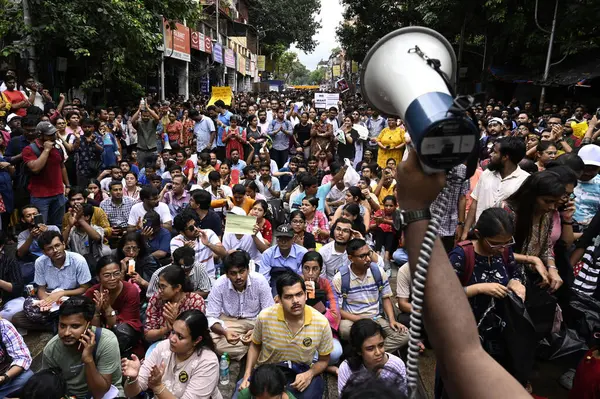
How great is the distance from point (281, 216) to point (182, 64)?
16.4 m

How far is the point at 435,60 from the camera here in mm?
1077

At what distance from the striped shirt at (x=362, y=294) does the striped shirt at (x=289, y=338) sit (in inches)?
33.0

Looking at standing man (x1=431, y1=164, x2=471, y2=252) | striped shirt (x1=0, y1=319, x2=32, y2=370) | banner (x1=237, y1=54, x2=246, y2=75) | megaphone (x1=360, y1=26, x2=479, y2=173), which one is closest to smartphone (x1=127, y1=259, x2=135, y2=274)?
striped shirt (x1=0, y1=319, x2=32, y2=370)

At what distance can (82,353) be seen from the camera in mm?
3117

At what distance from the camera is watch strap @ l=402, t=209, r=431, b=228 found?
92 centimetres

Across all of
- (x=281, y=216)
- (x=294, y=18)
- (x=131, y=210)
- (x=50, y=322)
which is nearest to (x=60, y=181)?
(x=131, y=210)

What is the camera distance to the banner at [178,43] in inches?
667

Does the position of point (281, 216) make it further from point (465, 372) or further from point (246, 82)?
point (246, 82)

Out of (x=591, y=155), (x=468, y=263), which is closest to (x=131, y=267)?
(x=468, y=263)

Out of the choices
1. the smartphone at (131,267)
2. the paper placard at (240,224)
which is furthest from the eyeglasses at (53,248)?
the paper placard at (240,224)

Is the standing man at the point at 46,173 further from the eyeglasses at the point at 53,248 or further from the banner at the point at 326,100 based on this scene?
the banner at the point at 326,100

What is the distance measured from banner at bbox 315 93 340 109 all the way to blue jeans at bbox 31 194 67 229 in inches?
360

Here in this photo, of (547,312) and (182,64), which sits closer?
(547,312)

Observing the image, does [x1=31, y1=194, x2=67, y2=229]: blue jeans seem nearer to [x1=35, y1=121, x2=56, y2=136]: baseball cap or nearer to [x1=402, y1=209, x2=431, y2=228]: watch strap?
[x1=35, y1=121, x2=56, y2=136]: baseball cap
